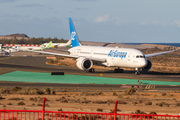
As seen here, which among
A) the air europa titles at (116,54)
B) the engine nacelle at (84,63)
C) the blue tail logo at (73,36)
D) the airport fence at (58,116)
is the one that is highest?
the blue tail logo at (73,36)

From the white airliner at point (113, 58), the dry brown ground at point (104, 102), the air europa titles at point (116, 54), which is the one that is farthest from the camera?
the air europa titles at point (116, 54)

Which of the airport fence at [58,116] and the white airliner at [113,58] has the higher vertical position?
the white airliner at [113,58]

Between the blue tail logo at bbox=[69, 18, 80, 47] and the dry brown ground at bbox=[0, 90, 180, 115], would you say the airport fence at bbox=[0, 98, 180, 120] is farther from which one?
the blue tail logo at bbox=[69, 18, 80, 47]

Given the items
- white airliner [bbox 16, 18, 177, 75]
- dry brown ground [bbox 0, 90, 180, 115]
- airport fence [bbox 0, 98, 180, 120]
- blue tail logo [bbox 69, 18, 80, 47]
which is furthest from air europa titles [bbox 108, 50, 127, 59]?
airport fence [bbox 0, 98, 180, 120]

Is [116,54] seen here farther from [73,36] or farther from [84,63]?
[73,36]

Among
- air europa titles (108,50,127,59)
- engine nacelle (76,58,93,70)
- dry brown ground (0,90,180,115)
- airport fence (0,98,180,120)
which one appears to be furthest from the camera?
engine nacelle (76,58,93,70)

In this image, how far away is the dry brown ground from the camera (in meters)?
21.3

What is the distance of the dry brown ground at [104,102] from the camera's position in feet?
69.9

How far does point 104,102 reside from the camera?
24516 millimetres

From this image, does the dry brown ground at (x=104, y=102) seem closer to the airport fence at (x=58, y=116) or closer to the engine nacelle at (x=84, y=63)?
the airport fence at (x=58, y=116)

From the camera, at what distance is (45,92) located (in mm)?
28531

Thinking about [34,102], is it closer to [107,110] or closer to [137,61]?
[107,110]

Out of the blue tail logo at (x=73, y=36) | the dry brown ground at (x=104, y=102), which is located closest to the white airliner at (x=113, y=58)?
the blue tail logo at (x=73, y=36)

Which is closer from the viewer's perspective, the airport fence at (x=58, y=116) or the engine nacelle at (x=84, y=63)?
the airport fence at (x=58, y=116)
